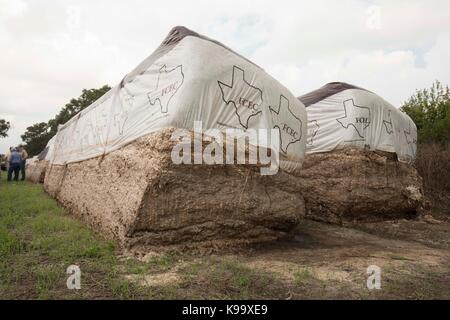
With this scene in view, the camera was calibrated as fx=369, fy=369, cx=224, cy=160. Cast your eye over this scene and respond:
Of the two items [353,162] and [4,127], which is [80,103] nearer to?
[4,127]

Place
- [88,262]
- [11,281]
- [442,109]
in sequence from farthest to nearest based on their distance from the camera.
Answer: [442,109] < [88,262] < [11,281]

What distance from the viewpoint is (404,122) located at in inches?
365

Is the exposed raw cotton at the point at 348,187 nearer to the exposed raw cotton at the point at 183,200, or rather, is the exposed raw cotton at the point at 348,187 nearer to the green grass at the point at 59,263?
the exposed raw cotton at the point at 183,200

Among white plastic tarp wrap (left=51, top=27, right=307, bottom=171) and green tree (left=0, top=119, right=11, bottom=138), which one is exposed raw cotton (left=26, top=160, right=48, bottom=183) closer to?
white plastic tarp wrap (left=51, top=27, right=307, bottom=171)

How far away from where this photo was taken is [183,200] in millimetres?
3984

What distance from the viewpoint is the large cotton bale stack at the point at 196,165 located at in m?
3.92

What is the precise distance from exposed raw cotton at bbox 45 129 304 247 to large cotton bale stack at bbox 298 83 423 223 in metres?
2.59

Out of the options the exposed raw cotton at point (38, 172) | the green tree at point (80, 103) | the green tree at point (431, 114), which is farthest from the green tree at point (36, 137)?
the green tree at point (431, 114)

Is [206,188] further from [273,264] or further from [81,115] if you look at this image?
[81,115]

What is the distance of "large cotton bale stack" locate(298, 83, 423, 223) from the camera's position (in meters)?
7.52

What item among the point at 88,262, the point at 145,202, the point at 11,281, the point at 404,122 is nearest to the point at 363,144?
the point at 404,122

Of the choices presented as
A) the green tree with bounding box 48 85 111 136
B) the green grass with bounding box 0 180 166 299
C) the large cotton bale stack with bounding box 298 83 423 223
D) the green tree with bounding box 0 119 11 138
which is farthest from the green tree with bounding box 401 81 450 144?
the green tree with bounding box 0 119 11 138

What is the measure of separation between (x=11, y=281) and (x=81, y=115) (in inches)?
260

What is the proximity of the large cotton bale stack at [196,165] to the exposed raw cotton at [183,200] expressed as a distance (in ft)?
0.04
